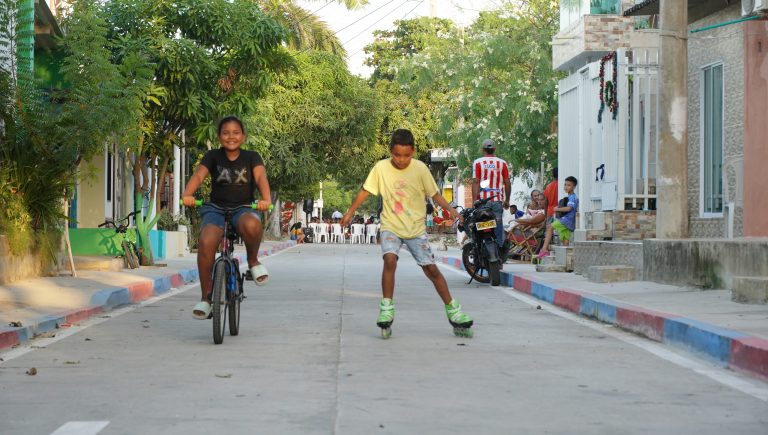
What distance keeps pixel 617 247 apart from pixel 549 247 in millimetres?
4884

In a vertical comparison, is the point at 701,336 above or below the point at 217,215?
below

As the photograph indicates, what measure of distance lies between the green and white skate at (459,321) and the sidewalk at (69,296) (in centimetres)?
361

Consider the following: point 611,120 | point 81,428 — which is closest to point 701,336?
point 81,428

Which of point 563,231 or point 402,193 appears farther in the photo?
point 563,231

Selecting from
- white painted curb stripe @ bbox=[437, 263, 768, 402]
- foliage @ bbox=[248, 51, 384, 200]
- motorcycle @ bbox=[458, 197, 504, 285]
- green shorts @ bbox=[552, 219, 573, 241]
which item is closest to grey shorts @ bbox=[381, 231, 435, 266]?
white painted curb stripe @ bbox=[437, 263, 768, 402]

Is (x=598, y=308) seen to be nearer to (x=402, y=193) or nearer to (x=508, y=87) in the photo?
(x=402, y=193)

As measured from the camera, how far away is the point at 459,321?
32.7 ft

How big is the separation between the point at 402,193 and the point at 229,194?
147 cm

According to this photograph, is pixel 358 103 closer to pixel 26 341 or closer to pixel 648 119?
pixel 648 119

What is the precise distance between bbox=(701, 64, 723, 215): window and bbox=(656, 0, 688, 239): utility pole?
3376mm

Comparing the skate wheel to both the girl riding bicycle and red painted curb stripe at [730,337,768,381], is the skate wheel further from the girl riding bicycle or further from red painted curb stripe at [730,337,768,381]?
red painted curb stripe at [730,337,768,381]

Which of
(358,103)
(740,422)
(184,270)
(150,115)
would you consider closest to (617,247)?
(184,270)

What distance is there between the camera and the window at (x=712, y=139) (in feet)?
58.6

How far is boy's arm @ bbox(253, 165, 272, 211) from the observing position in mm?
9562
